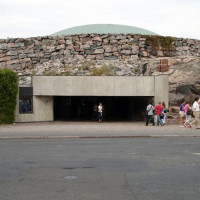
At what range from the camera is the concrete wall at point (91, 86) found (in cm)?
2914

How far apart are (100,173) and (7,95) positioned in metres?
18.5

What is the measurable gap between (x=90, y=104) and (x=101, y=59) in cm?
485

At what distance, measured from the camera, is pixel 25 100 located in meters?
29.0

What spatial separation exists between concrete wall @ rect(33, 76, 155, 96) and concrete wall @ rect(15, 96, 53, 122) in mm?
687

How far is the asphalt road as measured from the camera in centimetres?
717

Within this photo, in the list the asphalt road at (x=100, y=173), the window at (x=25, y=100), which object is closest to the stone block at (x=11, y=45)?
the window at (x=25, y=100)

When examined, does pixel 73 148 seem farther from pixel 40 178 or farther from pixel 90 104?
pixel 90 104

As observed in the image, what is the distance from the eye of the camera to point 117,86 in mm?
29344

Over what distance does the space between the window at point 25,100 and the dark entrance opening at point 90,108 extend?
674cm

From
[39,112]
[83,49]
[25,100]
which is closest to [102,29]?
[83,49]

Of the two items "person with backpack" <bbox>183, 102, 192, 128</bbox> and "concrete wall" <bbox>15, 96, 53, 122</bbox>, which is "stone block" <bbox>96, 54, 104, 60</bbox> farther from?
"person with backpack" <bbox>183, 102, 192, 128</bbox>

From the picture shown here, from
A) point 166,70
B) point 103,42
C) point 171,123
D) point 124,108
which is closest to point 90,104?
point 124,108

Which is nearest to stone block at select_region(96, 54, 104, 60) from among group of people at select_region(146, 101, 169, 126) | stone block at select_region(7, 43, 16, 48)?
stone block at select_region(7, 43, 16, 48)

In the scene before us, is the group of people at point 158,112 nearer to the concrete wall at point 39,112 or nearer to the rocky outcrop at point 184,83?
the rocky outcrop at point 184,83
